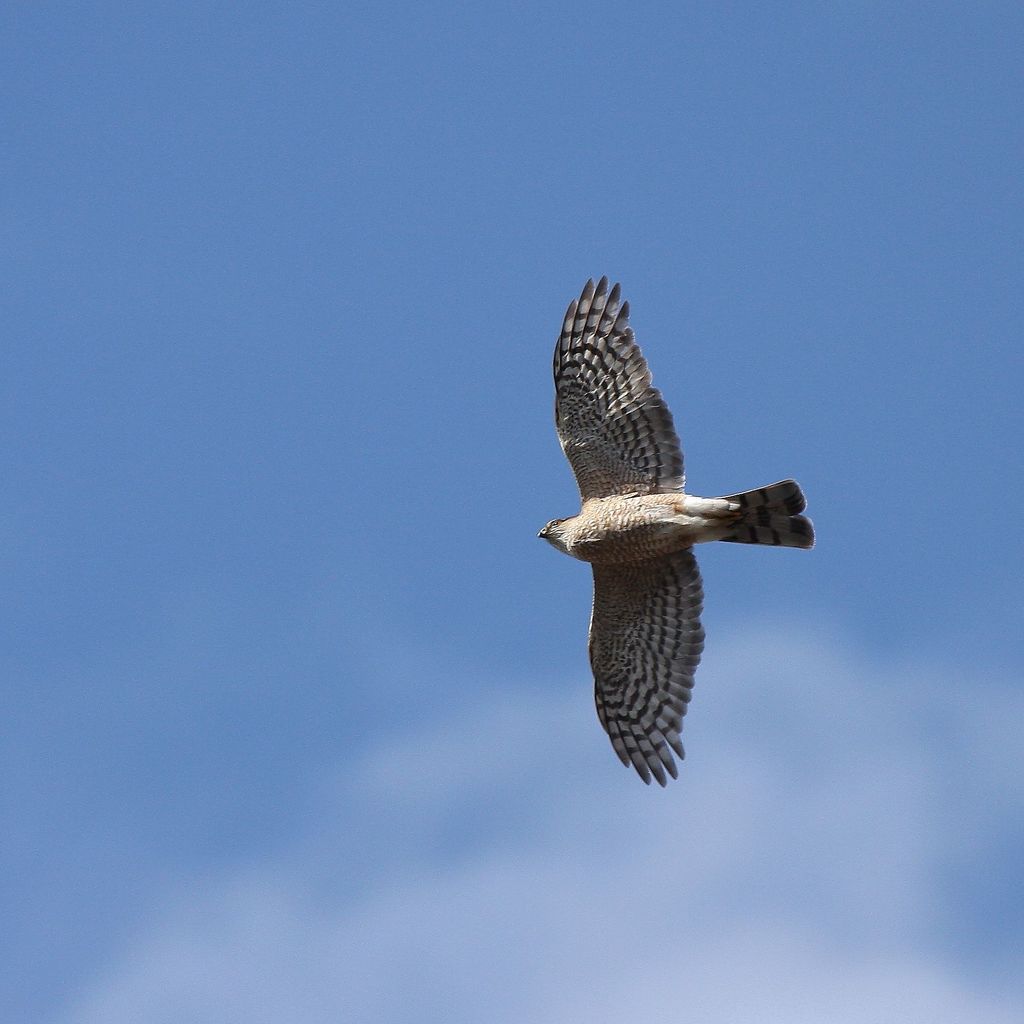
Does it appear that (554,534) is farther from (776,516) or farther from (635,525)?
(776,516)

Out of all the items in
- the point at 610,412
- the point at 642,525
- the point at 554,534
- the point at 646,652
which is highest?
the point at 610,412

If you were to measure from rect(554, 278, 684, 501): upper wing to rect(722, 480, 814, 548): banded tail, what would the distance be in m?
0.67

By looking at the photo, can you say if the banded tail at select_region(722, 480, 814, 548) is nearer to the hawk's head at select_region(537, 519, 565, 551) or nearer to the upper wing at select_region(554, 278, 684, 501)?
the upper wing at select_region(554, 278, 684, 501)

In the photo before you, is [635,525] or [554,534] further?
[554,534]

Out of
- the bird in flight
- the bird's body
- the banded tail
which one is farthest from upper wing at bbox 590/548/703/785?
the banded tail

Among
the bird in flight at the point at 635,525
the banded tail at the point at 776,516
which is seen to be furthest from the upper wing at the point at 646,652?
the banded tail at the point at 776,516

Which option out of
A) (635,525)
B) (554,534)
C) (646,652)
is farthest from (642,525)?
(646,652)

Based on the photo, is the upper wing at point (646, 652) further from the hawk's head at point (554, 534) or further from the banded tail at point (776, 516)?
the banded tail at point (776, 516)

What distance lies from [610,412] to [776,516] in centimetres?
173

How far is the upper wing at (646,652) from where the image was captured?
47.8 ft

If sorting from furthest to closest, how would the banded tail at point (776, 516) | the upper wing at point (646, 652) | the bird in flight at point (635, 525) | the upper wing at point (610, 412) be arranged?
1. the upper wing at point (646, 652)
2. the upper wing at point (610, 412)
3. the bird in flight at point (635, 525)
4. the banded tail at point (776, 516)

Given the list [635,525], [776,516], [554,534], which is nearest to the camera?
[776,516]

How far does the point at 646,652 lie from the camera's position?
14805 millimetres

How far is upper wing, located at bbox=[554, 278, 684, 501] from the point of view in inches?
559
